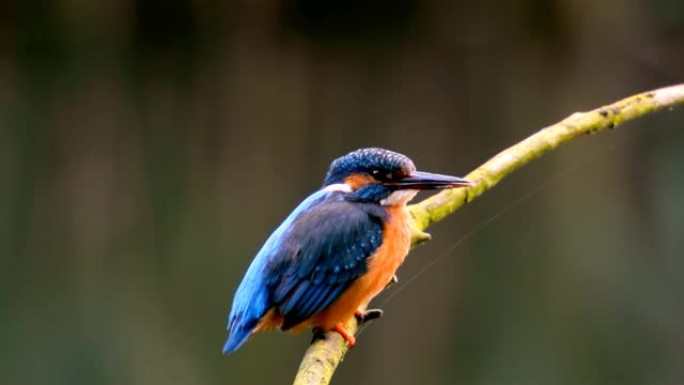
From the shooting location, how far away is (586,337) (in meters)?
2.67

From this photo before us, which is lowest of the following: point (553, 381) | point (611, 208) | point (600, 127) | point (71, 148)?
point (553, 381)

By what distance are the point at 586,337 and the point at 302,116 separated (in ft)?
2.96

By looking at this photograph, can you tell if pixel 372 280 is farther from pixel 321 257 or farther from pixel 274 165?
pixel 274 165

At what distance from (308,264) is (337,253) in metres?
0.05

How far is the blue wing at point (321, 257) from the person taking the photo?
141 centimetres

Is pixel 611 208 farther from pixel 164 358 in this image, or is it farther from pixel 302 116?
pixel 164 358

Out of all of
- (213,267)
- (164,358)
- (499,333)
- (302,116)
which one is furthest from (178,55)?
(499,333)

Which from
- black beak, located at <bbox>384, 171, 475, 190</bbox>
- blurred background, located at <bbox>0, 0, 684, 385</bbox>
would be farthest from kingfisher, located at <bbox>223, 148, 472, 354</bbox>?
blurred background, located at <bbox>0, 0, 684, 385</bbox>

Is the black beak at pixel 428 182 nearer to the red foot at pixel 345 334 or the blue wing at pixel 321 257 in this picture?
the blue wing at pixel 321 257

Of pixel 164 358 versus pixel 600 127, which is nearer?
pixel 600 127

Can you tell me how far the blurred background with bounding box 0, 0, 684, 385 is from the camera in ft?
8.48

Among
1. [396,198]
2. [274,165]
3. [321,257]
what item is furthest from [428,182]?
[274,165]

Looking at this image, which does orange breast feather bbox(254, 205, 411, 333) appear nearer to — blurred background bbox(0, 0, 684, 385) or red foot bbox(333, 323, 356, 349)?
red foot bbox(333, 323, 356, 349)

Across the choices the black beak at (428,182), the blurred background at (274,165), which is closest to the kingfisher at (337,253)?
the black beak at (428,182)
